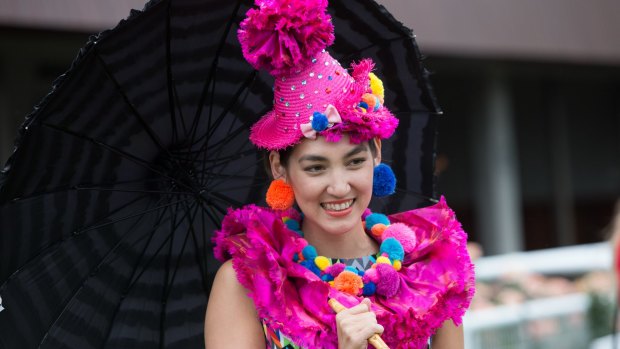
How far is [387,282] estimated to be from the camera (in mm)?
2574

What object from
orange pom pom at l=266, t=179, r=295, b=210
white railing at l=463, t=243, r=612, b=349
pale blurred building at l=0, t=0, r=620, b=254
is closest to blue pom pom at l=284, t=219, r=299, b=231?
orange pom pom at l=266, t=179, r=295, b=210

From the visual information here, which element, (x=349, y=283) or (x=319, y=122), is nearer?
(x=319, y=122)

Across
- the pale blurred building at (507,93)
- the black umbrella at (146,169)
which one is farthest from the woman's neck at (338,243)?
the pale blurred building at (507,93)

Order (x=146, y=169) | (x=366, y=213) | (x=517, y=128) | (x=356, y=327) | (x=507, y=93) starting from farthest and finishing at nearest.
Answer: (x=517, y=128)
(x=507, y=93)
(x=366, y=213)
(x=146, y=169)
(x=356, y=327)

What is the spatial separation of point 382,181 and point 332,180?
23cm

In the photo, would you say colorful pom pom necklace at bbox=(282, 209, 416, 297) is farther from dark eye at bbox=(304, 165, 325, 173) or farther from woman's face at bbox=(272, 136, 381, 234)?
dark eye at bbox=(304, 165, 325, 173)

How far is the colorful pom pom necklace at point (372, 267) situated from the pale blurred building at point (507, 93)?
4810 millimetres

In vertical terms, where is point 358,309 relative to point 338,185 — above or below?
below

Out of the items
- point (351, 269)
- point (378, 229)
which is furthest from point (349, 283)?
point (378, 229)

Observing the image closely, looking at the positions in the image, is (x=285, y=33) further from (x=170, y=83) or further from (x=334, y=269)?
(x=334, y=269)

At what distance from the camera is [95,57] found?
245 centimetres

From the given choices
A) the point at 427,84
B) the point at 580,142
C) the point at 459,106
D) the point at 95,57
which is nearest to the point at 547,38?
the point at 459,106

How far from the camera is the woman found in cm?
245

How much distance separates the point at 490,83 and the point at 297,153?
10479 millimetres
